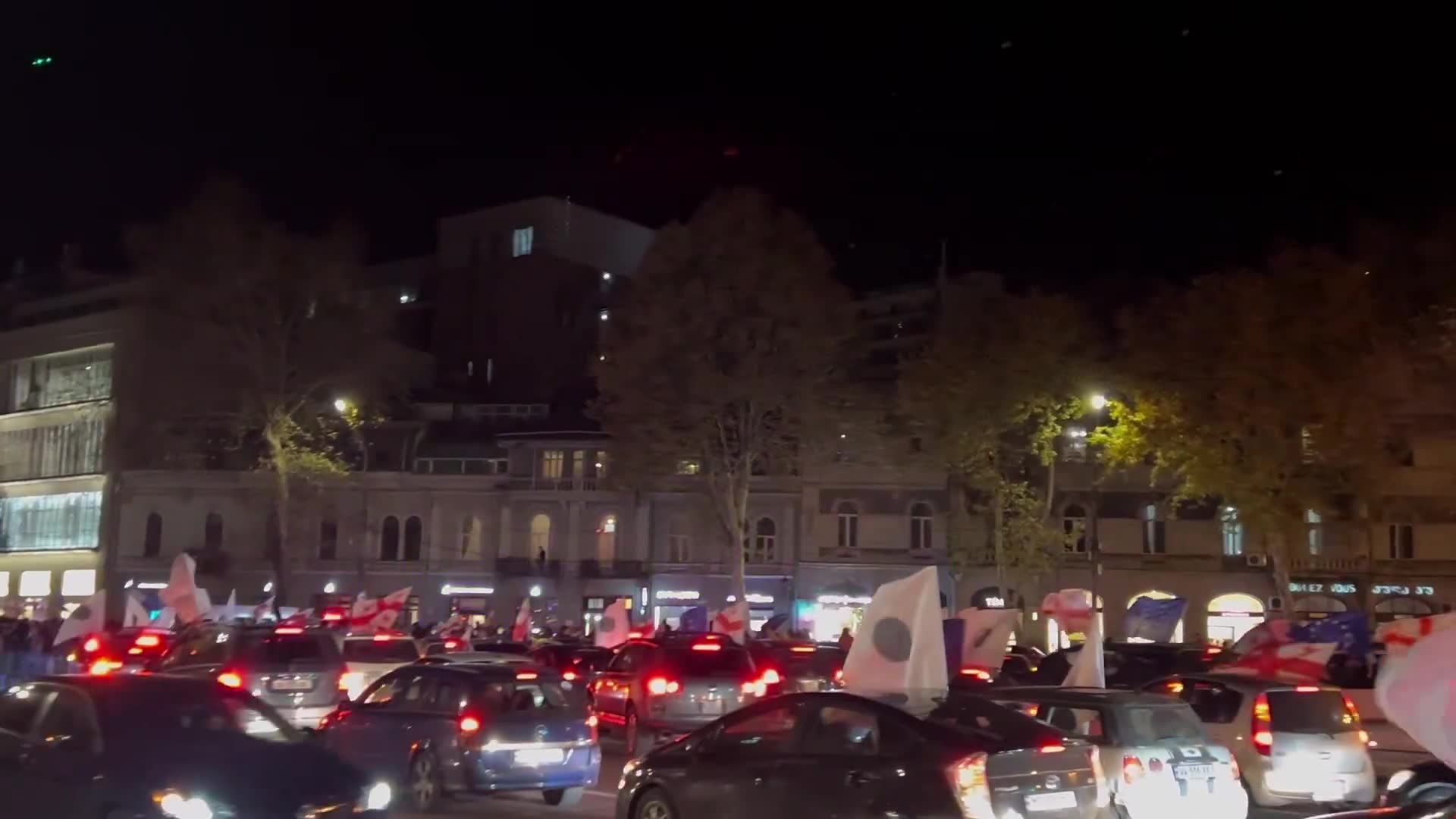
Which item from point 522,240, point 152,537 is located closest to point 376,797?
point 152,537

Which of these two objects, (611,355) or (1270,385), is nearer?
(1270,385)

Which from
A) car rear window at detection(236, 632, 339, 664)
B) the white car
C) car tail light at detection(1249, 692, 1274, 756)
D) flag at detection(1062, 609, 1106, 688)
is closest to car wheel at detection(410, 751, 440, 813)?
car rear window at detection(236, 632, 339, 664)

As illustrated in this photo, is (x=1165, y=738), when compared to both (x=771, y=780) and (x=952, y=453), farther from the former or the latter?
(x=952, y=453)

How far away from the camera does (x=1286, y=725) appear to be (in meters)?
15.0

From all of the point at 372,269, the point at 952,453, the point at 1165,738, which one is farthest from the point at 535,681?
the point at 372,269

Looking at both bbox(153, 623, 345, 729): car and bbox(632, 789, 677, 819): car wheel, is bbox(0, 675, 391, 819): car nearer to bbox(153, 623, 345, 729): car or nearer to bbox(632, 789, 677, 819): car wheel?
bbox(632, 789, 677, 819): car wheel

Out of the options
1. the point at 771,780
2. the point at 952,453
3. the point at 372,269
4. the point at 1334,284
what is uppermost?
the point at 372,269

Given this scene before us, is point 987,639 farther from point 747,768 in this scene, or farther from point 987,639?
point 747,768

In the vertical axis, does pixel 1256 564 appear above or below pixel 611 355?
below

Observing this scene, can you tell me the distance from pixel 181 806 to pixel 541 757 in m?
5.59

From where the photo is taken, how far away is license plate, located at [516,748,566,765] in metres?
15.3

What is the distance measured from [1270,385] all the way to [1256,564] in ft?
72.3

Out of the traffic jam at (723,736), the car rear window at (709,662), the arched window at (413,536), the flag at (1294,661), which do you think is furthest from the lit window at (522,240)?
the flag at (1294,661)

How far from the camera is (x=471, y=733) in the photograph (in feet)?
49.5
